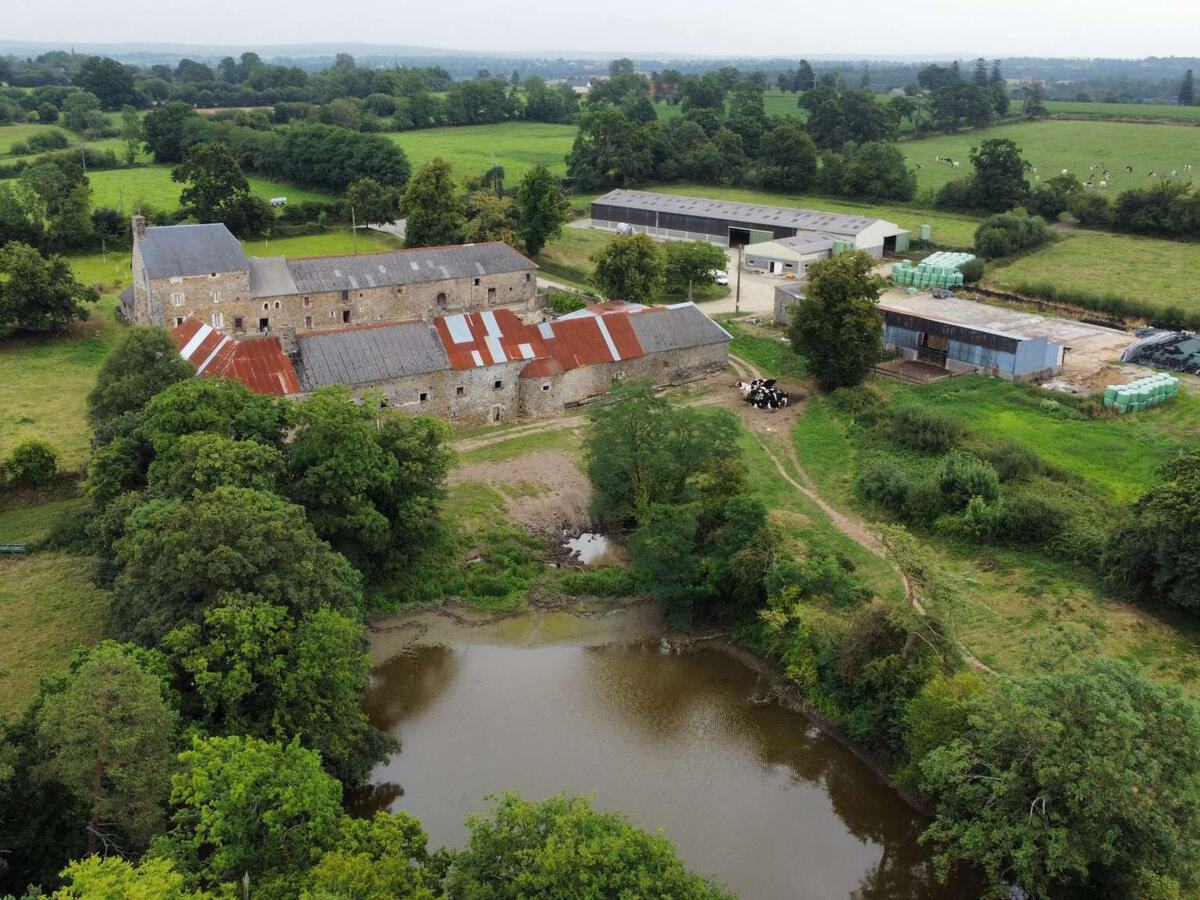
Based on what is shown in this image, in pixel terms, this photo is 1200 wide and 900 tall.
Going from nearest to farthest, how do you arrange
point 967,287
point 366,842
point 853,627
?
1. point 366,842
2. point 853,627
3. point 967,287

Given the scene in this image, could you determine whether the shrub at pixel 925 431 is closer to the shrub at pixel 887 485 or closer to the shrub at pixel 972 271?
the shrub at pixel 887 485

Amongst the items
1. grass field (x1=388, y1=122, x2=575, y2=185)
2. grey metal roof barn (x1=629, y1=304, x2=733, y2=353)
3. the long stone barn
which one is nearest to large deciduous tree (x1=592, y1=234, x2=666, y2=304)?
grey metal roof barn (x1=629, y1=304, x2=733, y2=353)

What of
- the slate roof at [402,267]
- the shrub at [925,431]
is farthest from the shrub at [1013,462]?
the slate roof at [402,267]

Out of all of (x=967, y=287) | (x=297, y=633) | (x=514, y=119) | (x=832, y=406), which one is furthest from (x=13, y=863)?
(x=514, y=119)

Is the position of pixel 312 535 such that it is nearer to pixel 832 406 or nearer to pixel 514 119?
pixel 832 406

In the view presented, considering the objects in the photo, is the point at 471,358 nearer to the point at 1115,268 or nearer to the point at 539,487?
the point at 539,487

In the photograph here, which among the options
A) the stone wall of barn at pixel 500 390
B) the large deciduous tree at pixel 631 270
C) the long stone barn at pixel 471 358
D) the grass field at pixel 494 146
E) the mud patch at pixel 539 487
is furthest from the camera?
the grass field at pixel 494 146

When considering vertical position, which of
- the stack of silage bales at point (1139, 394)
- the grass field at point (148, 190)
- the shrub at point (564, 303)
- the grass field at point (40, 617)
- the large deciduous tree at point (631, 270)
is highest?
the grass field at point (148, 190)
